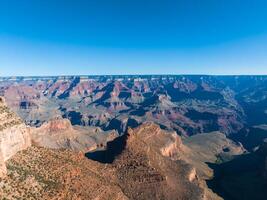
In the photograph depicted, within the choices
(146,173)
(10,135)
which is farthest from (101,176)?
(10,135)

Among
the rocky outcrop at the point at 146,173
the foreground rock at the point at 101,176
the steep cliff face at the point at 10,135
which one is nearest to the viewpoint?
the foreground rock at the point at 101,176

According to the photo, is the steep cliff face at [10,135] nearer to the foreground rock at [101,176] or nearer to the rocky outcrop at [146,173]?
the foreground rock at [101,176]

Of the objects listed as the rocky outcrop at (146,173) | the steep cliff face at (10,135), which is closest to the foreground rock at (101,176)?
the rocky outcrop at (146,173)

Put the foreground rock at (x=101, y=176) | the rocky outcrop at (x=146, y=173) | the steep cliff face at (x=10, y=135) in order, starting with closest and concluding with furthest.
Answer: the foreground rock at (x=101, y=176), the steep cliff face at (x=10, y=135), the rocky outcrop at (x=146, y=173)

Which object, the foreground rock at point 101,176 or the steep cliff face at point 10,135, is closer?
the foreground rock at point 101,176

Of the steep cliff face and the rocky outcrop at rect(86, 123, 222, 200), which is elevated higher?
the steep cliff face

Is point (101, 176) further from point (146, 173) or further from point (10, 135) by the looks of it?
point (10, 135)

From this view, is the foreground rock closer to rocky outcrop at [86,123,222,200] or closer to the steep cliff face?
rocky outcrop at [86,123,222,200]

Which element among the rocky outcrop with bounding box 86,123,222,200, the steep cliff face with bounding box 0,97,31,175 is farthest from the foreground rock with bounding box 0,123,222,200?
the steep cliff face with bounding box 0,97,31,175

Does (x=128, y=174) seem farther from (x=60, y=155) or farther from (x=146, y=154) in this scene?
(x=60, y=155)
